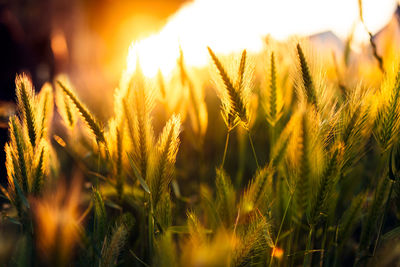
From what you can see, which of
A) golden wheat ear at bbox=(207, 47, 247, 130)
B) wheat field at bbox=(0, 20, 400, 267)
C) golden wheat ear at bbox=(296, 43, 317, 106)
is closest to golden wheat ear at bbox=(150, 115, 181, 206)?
wheat field at bbox=(0, 20, 400, 267)

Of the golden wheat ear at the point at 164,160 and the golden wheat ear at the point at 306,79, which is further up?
the golden wheat ear at the point at 306,79

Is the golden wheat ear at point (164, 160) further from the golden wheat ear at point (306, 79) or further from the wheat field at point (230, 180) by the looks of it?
the golden wheat ear at point (306, 79)

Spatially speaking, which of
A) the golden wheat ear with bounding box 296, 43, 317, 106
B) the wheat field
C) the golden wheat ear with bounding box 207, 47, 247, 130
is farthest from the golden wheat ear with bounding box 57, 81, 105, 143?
the golden wheat ear with bounding box 296, 43, 317, 106

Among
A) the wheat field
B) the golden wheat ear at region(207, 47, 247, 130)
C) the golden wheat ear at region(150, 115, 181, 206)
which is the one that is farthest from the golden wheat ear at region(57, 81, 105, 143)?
the golden wheat ear at region(207, 47, 247, 130)

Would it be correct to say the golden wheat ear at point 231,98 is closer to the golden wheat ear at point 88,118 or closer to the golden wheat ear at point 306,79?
the golden wheat ear at point 306,79

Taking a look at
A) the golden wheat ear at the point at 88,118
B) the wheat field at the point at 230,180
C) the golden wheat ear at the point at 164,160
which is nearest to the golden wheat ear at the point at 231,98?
the wheat field at the point at 230,180

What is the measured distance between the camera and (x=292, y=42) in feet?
2.21

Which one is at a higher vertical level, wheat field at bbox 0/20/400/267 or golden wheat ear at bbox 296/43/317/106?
golden wheat ear at bbox 296/43/317/106

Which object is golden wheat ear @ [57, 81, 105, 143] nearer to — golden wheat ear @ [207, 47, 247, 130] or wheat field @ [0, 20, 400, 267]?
wheat field @ [0, 20, 400, 267]

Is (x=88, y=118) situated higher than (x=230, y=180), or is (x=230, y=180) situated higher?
(x=88, y=118)

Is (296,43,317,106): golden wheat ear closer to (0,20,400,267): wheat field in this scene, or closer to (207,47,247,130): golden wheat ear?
(0,20,400,267): wheat field


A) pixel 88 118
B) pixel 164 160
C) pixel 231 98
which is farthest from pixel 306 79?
pixel 88 118

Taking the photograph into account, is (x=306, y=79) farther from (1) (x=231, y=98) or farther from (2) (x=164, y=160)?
(2) (x=164, y=160)

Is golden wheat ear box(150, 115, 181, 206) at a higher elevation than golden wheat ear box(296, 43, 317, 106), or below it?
below
